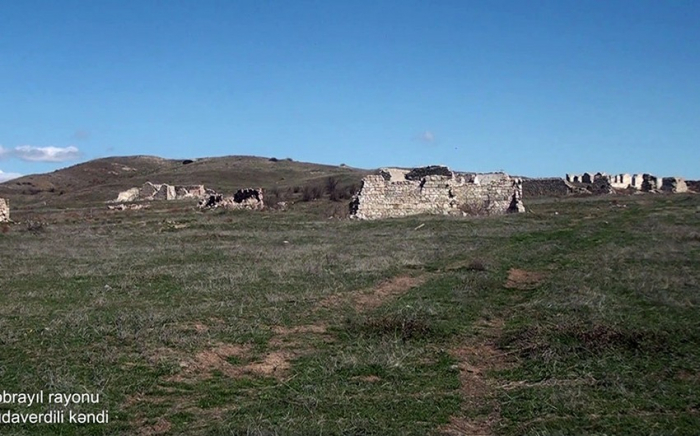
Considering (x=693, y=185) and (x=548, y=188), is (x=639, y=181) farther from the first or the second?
(x=548, y=188)

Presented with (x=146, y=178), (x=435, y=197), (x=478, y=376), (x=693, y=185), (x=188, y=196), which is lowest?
(x=478, y=376)

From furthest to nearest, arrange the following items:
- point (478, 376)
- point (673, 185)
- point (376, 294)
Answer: point (673, 185), point (376, 294), point (478, 376)

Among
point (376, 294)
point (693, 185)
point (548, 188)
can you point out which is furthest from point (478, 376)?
point (693, 185)

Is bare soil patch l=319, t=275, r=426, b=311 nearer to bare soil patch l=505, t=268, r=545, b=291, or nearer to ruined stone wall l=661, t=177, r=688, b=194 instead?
bare soil patch l=505, t=268, r=545, b=291

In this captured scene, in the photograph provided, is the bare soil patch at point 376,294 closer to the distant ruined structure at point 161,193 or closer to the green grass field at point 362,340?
the green grass field at point 362,340

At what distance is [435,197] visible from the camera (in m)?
29.5

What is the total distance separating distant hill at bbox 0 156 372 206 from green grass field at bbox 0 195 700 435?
1534 inches

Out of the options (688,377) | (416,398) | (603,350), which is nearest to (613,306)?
(603,350)

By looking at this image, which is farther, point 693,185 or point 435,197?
point 693,185

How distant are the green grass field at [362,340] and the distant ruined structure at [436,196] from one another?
41.7ft

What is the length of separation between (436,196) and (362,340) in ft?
72.9

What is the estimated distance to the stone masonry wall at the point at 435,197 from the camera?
28938mm

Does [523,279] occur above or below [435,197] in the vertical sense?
below

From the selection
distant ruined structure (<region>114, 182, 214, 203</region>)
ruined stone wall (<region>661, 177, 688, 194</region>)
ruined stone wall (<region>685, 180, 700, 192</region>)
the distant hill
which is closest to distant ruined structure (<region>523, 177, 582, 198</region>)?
ruined stone wall (<region>661, 177, 688, 194</region>)
